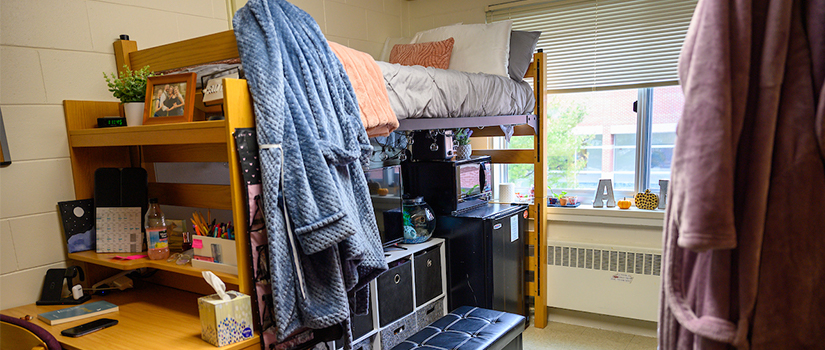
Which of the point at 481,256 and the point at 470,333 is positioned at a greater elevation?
the point at 481,256

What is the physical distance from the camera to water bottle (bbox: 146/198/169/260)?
1667mm

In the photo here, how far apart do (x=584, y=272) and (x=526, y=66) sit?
1.38 meters

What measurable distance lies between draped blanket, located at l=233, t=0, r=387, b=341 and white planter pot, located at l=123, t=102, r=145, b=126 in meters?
0.52

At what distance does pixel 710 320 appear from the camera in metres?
0.72

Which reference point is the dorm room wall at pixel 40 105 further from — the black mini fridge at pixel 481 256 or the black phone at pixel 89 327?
the black mini fridge at pixel 481 256

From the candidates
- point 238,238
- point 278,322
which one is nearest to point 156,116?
point 238,238

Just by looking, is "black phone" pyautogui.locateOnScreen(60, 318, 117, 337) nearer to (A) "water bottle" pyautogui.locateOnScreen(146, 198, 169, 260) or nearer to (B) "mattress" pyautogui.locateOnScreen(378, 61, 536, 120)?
(A) "water bottle" pyautogui.locateOnScreen(146, 198, 169, 260)

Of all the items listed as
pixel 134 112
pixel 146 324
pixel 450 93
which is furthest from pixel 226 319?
pixel 450 93

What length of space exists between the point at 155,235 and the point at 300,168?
2.35 ft

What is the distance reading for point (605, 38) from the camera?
306 centimetres

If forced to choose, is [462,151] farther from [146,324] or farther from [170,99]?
[146,324]

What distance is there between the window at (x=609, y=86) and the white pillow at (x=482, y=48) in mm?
474

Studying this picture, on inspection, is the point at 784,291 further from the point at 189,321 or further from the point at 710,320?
the point at 189,321

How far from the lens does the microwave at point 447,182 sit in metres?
2.93
